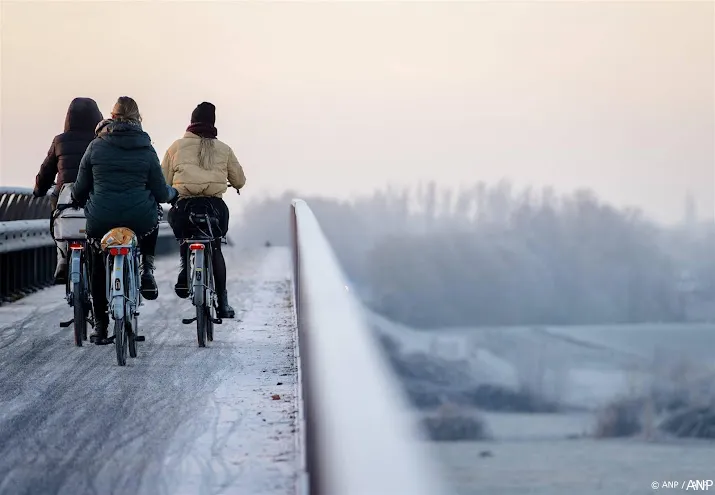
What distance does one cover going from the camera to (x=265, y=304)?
1469 centimetres

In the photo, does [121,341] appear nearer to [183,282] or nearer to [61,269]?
[183,282]

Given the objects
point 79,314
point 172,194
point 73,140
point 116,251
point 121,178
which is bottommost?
point 79,314

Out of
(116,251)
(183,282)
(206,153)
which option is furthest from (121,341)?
(206,153)

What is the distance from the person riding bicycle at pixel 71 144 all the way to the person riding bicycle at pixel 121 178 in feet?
1.78

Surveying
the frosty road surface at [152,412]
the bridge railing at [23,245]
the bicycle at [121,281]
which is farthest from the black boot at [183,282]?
the bridge railing at [23,245]

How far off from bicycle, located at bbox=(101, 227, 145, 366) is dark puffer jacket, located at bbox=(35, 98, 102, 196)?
2.97 feet

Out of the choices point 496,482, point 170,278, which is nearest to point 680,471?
point 496,482

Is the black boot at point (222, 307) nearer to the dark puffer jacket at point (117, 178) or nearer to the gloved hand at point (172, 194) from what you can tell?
the gloved hand at point (172, 194)

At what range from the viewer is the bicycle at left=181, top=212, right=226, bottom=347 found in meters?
10.4

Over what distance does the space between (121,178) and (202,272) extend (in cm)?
109

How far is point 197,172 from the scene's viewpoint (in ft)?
34.9

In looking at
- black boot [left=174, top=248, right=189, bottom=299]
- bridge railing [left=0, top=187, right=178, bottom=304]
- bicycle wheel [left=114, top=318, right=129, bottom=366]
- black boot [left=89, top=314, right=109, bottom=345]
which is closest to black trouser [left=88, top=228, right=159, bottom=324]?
black boot [left=89, top=314, right=109, bottom=345]

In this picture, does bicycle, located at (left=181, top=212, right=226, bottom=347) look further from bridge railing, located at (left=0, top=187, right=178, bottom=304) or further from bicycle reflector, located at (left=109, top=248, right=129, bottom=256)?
bridge railing, located at (left=0, top=187, right=178, bottom=304)

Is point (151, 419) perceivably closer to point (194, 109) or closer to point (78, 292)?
point (78, 292)
